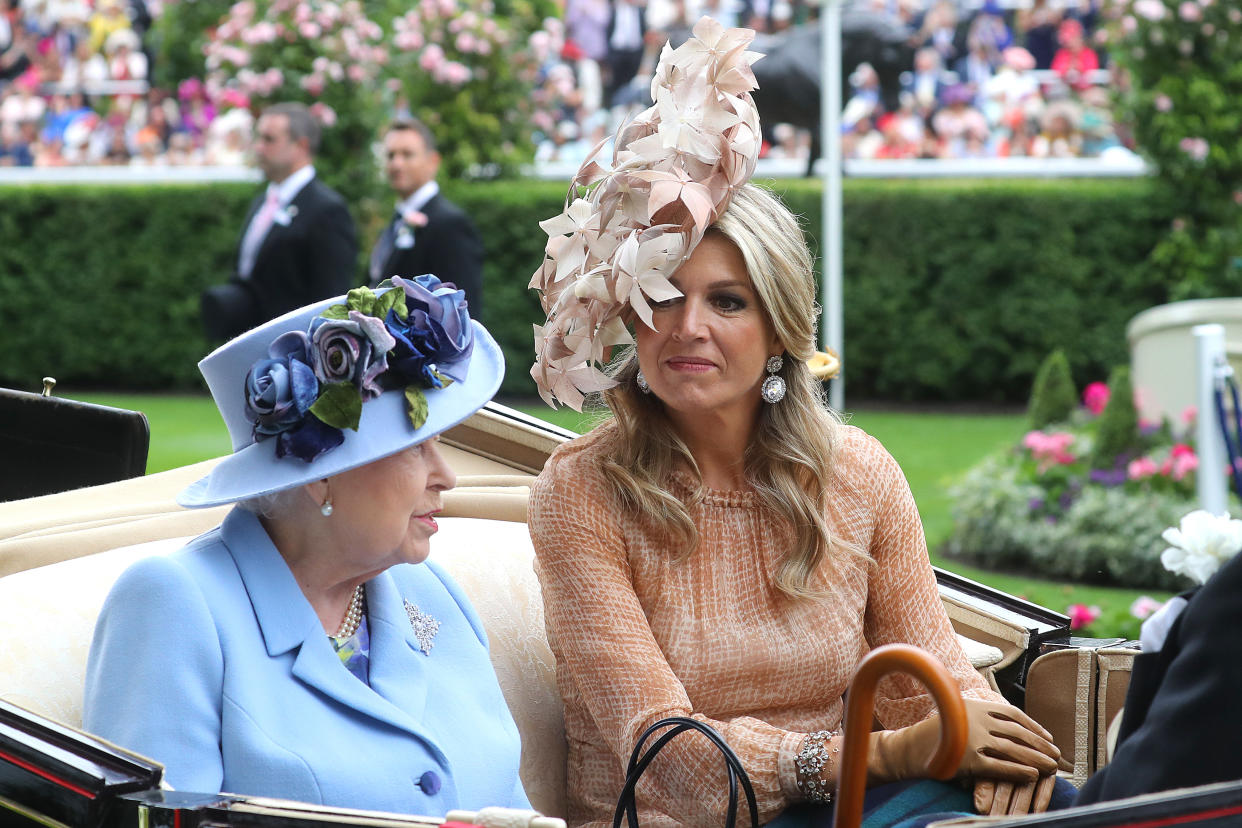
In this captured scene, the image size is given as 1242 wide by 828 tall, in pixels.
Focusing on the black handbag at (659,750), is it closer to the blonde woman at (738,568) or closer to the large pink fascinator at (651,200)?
the blonde woman at (738,568)

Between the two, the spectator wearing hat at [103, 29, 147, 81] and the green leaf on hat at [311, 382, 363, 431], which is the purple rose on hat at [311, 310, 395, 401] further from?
the spectator wearing hat at [103, 29, 147, 81]

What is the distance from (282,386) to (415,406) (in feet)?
0.62

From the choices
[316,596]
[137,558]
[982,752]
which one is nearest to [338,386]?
[316,596]

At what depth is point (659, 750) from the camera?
2.20 m

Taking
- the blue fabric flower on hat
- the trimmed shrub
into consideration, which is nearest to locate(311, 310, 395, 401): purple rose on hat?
the blue fabric flower on hat

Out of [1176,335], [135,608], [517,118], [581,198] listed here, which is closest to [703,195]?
[581,198]

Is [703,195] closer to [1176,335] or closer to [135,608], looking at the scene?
[135,608]

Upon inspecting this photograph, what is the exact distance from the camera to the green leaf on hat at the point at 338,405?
194 centimetres

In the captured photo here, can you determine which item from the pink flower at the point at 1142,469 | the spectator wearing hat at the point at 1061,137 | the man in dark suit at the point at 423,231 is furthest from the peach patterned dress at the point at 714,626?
the spectator wearing hat at the point at 1061,137

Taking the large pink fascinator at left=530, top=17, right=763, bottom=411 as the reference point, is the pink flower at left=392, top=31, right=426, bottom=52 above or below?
above

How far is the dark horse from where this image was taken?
40.6ft

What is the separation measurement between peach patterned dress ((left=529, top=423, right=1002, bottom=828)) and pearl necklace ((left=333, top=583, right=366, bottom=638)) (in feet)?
1.01

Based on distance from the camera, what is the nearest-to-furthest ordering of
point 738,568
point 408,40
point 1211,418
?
point 738,568 → point 1211,418 → point 408,40

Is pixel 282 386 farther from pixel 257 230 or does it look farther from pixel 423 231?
pixel 257 230
